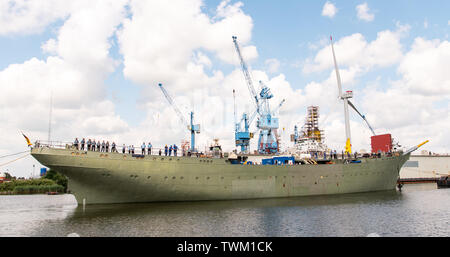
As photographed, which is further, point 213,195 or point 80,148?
point 213,195

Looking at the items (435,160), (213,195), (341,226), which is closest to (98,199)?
(213,195)

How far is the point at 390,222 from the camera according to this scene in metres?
18.0

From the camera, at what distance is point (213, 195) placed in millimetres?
29766
